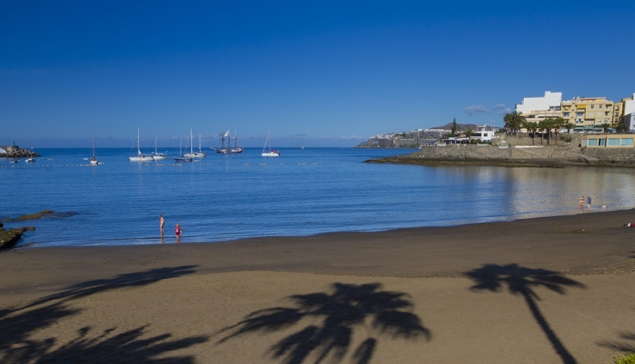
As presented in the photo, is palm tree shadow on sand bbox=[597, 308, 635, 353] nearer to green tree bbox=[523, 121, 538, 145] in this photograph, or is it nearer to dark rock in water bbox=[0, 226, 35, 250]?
dark rock in water bbox=[0, 226, 35, 250]

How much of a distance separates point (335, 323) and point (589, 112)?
122 m

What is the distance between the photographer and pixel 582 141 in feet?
299

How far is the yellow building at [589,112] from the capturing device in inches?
4281

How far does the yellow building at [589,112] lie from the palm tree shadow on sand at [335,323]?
378 ft

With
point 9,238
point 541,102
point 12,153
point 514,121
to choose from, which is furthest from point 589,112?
point 12,153

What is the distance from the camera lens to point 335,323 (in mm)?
9555

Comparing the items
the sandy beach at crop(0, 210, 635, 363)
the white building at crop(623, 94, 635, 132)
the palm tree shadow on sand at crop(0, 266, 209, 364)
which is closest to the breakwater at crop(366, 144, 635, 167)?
the white building at crop(623, 94, 635, 132)

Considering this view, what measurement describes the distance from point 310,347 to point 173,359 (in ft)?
7.96

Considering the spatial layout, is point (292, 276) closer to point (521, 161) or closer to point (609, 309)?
point (609, 309)

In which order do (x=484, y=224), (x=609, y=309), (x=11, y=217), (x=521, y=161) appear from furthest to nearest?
(x=521, y=161)
(x=11, y=217)
(x=484, y=224)
(x=609, y=309)

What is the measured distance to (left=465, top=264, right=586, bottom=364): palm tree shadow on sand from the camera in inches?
417

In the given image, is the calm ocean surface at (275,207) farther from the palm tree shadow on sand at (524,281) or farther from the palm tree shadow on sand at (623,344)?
the palm tree shadow on sand at (623,344)

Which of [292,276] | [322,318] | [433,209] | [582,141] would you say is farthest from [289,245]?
[582,141]

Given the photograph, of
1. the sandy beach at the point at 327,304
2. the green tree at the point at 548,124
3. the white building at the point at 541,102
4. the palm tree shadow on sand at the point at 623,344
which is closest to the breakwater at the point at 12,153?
the green tree at the point at 548,124
